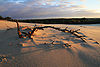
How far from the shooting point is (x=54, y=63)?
1.07m

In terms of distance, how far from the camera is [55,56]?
4.01ft

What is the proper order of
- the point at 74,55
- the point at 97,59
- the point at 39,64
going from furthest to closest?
the point at 74,55 → the point at 97,59 → the point at 39,64

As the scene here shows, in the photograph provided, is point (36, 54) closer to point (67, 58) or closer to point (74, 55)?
point (67, 58)

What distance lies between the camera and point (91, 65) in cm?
106

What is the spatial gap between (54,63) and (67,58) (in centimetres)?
26

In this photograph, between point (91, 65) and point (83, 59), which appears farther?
point (83, 59)

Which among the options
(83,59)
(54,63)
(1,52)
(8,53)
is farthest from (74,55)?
(1,52)

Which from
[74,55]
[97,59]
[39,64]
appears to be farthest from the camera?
[74,55]

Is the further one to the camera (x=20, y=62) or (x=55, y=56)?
(x=55, y=56)

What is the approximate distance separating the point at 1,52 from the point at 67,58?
1166mm

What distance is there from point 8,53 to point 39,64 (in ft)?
A: 2.01

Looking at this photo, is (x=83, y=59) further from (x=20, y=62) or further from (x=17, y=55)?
(x=17, y=55)

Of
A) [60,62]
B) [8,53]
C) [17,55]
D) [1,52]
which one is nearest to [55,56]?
[60,62]

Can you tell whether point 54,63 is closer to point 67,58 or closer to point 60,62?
point 60,62
